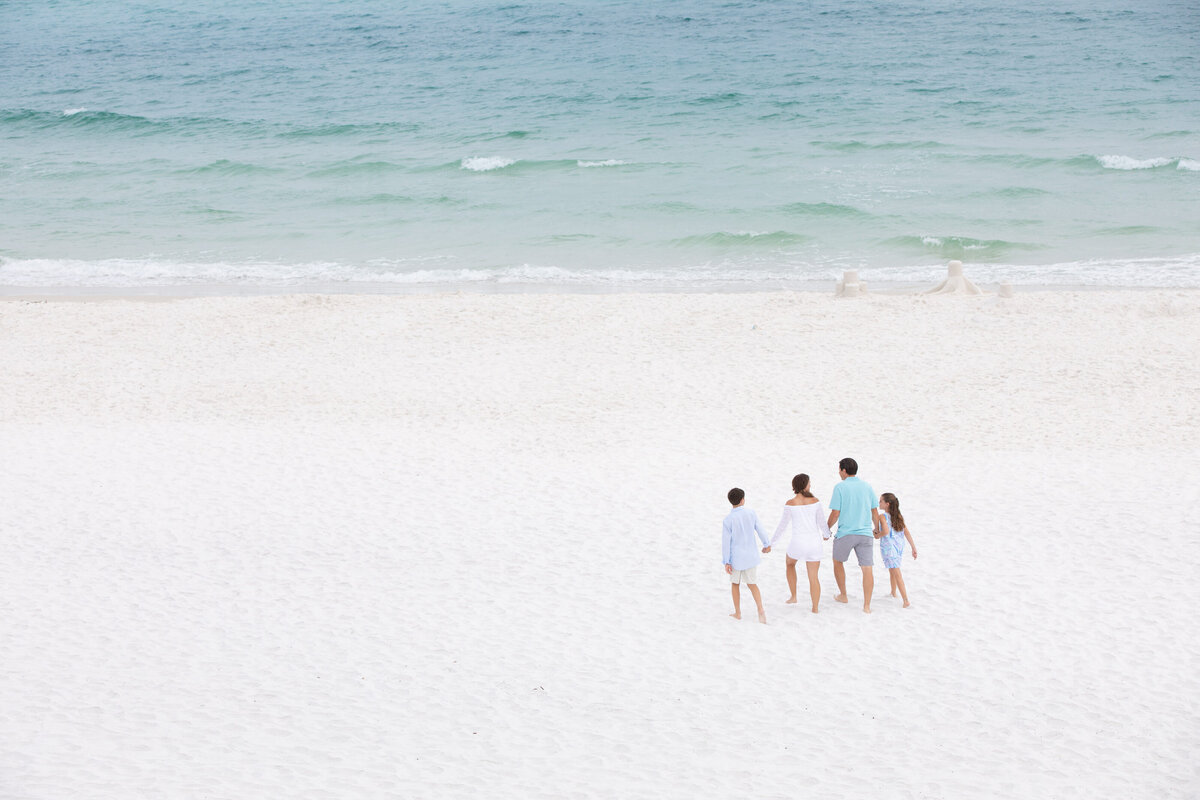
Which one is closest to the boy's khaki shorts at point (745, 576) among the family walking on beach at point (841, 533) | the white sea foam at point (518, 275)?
the family walking on beach at point (841, 533)

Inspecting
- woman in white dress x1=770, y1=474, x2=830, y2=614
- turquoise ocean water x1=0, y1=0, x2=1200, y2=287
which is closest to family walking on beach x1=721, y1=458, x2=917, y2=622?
woman in white dress x1=770, y1=474, x2=830, y2=614

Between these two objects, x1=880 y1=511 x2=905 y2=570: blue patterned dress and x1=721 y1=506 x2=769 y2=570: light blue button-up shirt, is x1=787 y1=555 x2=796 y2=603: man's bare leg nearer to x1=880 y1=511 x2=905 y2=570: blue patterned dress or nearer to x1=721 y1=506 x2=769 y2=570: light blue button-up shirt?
x1=721 y1=506 x2=769 y2=570: light blue button-up shirt

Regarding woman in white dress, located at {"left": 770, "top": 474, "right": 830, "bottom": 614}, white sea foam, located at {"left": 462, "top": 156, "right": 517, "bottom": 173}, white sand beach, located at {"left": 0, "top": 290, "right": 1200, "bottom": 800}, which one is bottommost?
white sand beach, located at {"left": 0, "top": 290, "right": 1200, "bottom": 800}

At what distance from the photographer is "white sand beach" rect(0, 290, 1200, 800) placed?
21.8 ft

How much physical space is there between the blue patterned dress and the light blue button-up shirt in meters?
1.07

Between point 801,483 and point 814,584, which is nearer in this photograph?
point 801,483

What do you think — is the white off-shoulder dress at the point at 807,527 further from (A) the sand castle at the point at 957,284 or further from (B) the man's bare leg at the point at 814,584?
(A) the sand castle at the point at 957,284

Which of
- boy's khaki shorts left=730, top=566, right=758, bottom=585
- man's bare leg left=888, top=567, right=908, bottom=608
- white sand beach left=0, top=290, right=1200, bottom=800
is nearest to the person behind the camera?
white sand beach left=0, top=290, right=1200, bottom=800

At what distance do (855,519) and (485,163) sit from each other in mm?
22868

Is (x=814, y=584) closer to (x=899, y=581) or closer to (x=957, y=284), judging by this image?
(x=899, y=581)

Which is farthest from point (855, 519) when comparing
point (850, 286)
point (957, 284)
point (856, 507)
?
point (957, 284)

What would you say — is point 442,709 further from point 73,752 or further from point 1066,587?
point 1066,587

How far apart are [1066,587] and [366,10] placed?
190 feet

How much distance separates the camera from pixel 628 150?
30016 millimetres
